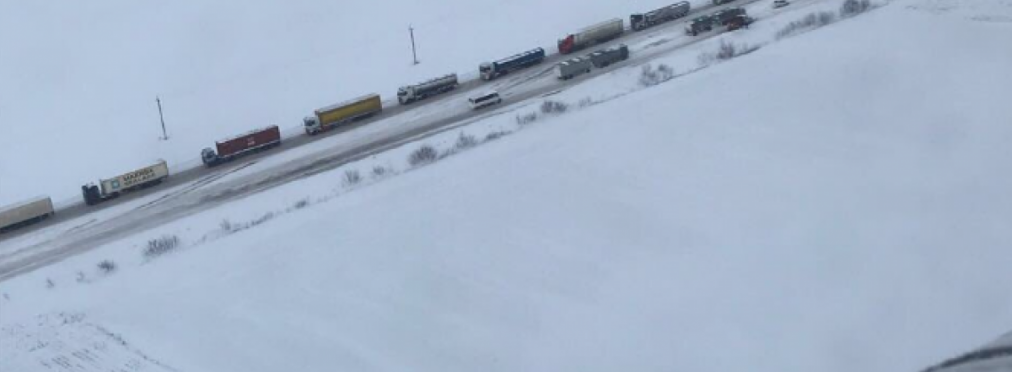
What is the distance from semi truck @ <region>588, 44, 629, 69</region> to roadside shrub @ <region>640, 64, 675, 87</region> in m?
2.10

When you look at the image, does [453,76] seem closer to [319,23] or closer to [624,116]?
[624,116]

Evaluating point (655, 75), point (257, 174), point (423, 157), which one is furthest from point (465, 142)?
point (655, 75)

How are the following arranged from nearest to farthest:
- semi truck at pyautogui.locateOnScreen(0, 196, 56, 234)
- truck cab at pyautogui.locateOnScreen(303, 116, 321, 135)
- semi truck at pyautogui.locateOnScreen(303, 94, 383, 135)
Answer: semi truck at pyautogui.locateOnScreen(0, 196, 56, 234)
truck cab at pyautogui.locateOnScreen(303, 116, 321, 135)
semi truck at pyautogui.locateOnScreen(303, 94, 383, 135)

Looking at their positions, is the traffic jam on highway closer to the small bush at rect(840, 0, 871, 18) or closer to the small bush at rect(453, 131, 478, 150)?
the small bush at rect(453, 131, 478, 150)

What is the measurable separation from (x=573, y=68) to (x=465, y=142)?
9.85 m

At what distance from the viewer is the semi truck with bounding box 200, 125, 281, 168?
46875 mm

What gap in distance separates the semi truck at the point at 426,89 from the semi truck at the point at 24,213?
1644 centimetres

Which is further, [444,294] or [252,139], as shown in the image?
[252,139]

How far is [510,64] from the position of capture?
55219 millimetres

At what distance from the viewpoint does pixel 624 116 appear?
47.2 m

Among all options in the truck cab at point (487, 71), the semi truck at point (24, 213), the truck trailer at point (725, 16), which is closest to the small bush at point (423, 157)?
the truck cab at point (487, 71)

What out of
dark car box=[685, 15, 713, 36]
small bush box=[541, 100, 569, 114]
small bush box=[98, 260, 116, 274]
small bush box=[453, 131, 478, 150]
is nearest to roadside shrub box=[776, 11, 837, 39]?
dark car box=[685, 15, 713, 36]

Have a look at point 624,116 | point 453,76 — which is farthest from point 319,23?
point 624,116

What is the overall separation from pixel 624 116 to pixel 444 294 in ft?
51.9
